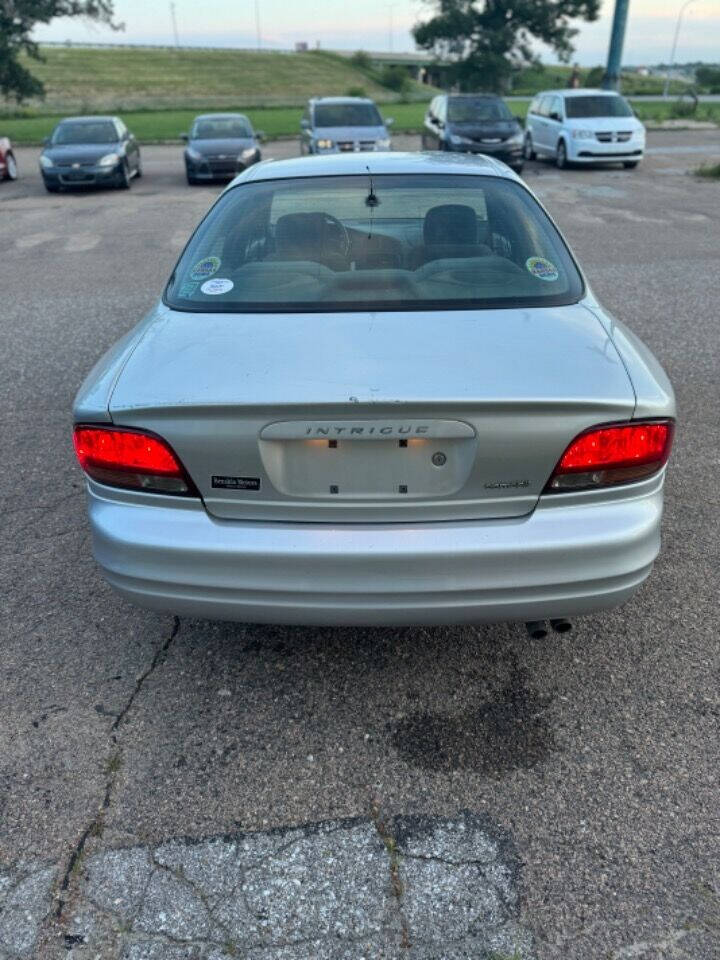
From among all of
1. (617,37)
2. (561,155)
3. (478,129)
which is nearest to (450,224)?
(478,129)

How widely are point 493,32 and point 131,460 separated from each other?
63.2 meters

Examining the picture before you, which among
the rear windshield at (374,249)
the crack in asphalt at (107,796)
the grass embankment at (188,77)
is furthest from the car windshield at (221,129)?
the grass embankment at (188,77)

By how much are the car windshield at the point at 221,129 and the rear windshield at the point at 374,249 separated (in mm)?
16727

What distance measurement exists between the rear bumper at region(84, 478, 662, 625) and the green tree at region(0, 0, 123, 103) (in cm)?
3832

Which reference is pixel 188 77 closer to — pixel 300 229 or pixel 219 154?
pixel 219 154

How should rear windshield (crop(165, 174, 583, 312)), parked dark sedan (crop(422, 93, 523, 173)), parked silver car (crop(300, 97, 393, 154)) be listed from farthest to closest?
parked dark sedan (crop(422, 93, 523, 173)) < parked silver car (crop(300, 97, 393, 154)) < rear windshield (crop(165, 174, 583, 312))

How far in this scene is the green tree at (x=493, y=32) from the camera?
5709 cm

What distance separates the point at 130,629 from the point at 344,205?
76.8 inches

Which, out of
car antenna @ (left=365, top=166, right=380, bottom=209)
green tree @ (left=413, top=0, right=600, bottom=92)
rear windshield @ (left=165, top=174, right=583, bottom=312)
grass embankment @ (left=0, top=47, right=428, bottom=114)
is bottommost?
grass embankment @ (left=0, top=47, right=428, bottom=114)

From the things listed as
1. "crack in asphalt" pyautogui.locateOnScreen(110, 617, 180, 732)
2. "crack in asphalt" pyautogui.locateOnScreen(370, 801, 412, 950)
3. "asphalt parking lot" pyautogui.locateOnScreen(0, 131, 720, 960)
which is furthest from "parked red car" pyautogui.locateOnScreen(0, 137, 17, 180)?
"crack in asphalt" pyautogui.locateOnScreen(370, 801, 412, 950)

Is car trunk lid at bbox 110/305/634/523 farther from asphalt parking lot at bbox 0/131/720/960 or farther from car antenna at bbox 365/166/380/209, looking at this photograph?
car antenna at bbox 365/166/380/209

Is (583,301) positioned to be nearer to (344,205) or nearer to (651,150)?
(344,205)

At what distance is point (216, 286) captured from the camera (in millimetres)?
3271

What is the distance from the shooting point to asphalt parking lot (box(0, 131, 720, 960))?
2.12 m
